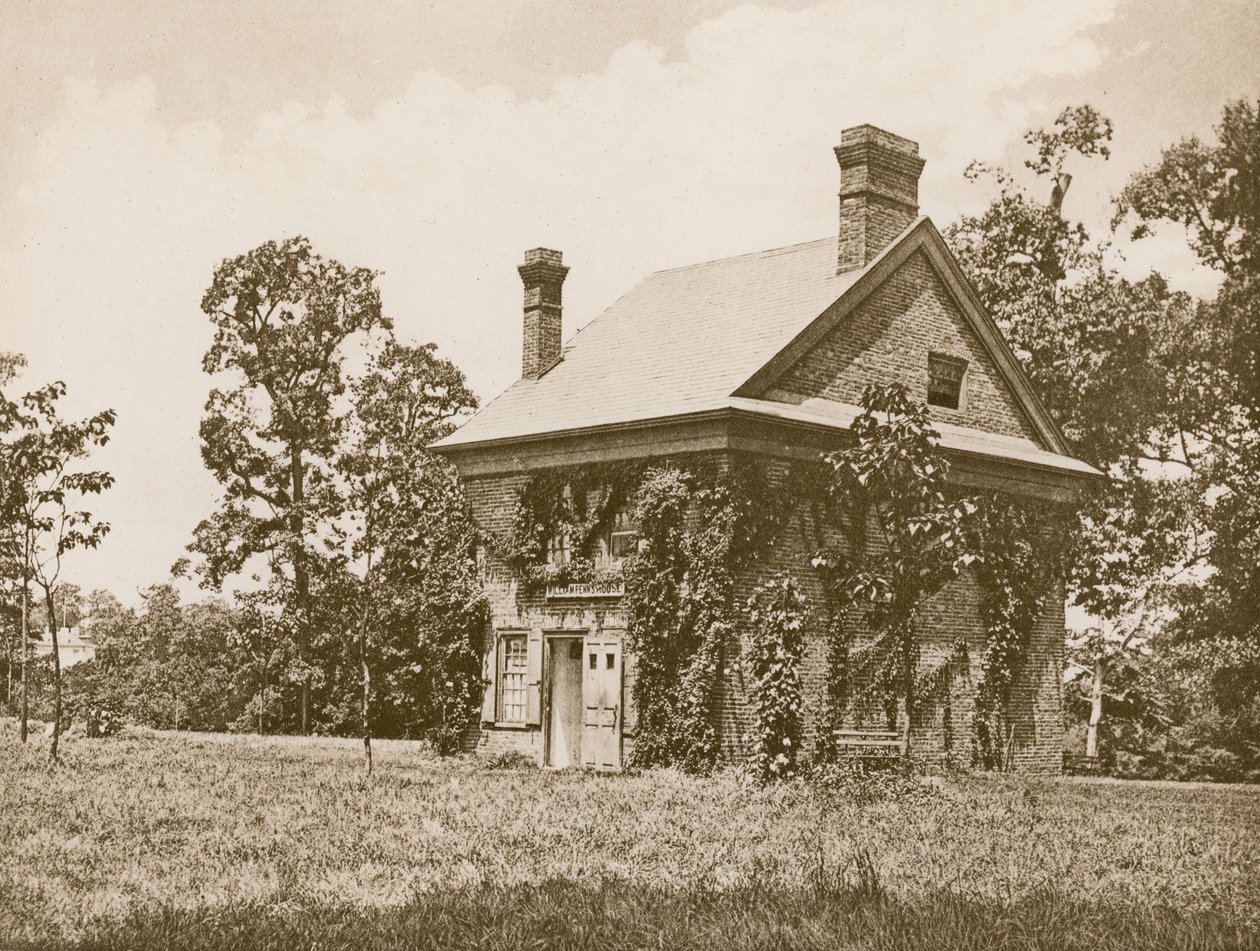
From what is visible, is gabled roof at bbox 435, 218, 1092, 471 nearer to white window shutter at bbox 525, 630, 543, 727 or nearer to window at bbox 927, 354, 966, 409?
window at bbox 927, 354, 966, 409

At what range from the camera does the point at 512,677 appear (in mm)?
24062

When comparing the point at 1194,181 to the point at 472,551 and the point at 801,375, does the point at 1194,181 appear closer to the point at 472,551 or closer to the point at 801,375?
the point at 801,375

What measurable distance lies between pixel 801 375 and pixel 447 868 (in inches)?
510

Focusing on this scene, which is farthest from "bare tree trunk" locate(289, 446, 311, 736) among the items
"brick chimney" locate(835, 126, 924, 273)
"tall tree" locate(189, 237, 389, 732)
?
"brick chimney" locate(835, 126, 924, 273)

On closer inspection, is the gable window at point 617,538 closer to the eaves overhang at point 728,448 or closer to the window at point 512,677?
the eaves overhang at point 728,448

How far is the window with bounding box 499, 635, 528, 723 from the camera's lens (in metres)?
23.9

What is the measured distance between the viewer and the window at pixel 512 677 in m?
23.9

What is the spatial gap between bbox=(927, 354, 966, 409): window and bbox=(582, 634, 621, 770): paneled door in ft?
23.3

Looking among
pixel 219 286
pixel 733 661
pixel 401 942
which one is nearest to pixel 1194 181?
pixel 733 661

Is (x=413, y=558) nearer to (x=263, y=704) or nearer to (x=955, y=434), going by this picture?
(x=955, y=434)

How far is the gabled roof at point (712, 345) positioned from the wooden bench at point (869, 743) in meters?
4.73

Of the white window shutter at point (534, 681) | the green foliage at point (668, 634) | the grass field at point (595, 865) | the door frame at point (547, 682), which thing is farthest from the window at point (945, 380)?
the grass field at point (595, 865)

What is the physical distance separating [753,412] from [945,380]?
18.7 feet

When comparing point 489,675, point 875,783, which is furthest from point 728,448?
point 489,675
